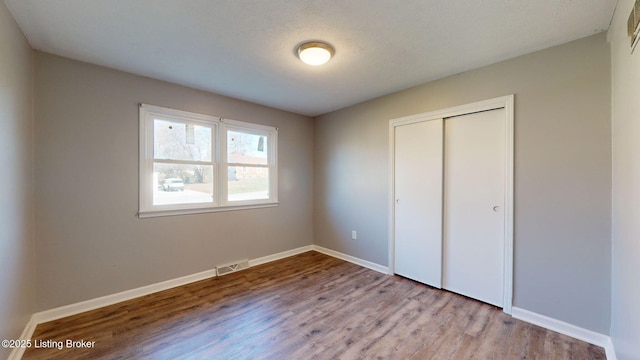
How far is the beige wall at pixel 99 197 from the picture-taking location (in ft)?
7.52

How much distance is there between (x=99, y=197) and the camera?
2549 millimetres

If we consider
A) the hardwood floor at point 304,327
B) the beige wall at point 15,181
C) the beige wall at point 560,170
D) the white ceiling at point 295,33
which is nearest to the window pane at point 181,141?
the white ceiling at point 295,33

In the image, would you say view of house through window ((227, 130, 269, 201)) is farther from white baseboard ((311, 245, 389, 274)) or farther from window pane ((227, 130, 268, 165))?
white baseboard ((311, 245, 389, 274))

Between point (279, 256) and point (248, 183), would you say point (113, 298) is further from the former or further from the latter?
point (279, 256)

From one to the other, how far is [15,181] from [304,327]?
2.52 metres

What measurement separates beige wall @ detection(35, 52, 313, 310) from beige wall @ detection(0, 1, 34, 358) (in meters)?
0.12

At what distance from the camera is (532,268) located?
7.45 feet

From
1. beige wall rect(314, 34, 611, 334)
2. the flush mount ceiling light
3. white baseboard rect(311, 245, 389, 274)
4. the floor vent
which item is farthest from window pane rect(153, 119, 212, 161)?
beige wall rect(314, 34, 611, 334)

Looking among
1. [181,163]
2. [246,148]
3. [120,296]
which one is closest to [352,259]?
[246,148]

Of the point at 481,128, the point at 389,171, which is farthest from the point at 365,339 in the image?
the point at 481,128

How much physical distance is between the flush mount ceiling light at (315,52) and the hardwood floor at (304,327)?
2.41 m

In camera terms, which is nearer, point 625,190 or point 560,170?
point 625,190

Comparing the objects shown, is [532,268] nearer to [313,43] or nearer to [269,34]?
[313,43]

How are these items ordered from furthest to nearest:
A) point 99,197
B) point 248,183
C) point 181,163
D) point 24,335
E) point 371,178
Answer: point 248,183
point 371,178
point 181,163
point 99,197
point 24,335
